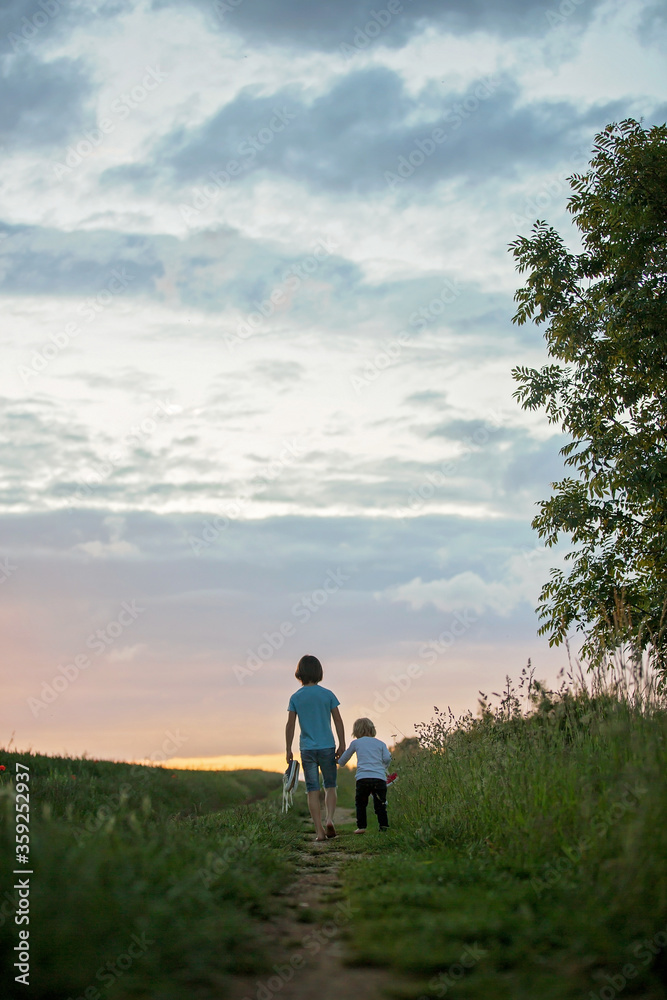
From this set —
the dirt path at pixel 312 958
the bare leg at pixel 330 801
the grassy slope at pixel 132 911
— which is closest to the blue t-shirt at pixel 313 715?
the bare leg at pixel 330 801

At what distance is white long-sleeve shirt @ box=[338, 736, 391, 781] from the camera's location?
11289 mm

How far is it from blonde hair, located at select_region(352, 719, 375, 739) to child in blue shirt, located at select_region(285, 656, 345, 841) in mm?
911

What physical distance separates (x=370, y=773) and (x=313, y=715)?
1334 millimetres

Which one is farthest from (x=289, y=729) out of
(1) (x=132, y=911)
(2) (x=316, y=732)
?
(1) (x=132, y=911)

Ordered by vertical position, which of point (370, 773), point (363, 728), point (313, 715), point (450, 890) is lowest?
point (450, 890)

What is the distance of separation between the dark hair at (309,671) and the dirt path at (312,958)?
4073 mm

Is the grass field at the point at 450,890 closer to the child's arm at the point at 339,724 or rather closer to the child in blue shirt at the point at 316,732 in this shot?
the child in blue shirt at the point at 316,732

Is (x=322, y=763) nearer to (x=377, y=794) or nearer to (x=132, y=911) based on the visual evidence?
(x=377, y=794)

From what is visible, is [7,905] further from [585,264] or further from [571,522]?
[585,264]

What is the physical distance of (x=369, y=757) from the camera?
11.4 metres

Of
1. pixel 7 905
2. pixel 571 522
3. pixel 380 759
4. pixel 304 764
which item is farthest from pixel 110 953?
pixel 571 522

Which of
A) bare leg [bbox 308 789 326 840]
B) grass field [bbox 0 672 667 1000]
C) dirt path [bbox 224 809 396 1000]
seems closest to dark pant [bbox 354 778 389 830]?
bare leg [bbox 308 789 326 840]

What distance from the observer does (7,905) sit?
4004mm

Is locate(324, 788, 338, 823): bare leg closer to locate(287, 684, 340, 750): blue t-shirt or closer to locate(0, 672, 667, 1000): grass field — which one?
locate(287, 684, 340, 750): blue t-shirt
